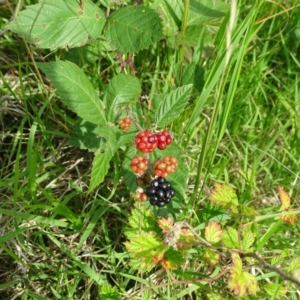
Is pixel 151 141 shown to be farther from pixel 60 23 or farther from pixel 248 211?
pixel 60 23

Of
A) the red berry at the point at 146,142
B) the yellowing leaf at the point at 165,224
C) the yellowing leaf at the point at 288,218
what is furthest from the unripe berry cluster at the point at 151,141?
the yellowing leaf at the point at 288,218

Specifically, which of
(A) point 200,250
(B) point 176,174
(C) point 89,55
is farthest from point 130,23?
(A) point 200,250

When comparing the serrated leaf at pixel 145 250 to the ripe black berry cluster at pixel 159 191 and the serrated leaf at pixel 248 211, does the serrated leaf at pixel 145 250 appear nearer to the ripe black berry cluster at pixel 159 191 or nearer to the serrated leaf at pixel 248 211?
the ripe black berry cluster at pixel 159 191

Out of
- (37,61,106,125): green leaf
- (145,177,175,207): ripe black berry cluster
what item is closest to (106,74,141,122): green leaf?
(37,61,106,125): green leaf

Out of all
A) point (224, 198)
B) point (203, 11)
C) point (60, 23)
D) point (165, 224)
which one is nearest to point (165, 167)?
Answer: point (165, 224)

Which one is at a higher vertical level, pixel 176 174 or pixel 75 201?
pixel 176 174

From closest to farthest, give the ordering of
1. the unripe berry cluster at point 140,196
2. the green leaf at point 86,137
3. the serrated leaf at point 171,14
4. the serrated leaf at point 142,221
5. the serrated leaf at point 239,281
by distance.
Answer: the serrated leaf at point 239,281 < the unripe berry cluster at point 140,196 < the serrated leaf at point 142,221 < the green leaf at point 86,137 < the serrated leaf at point 171,14

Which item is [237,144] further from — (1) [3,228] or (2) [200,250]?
(1) [3,228]
